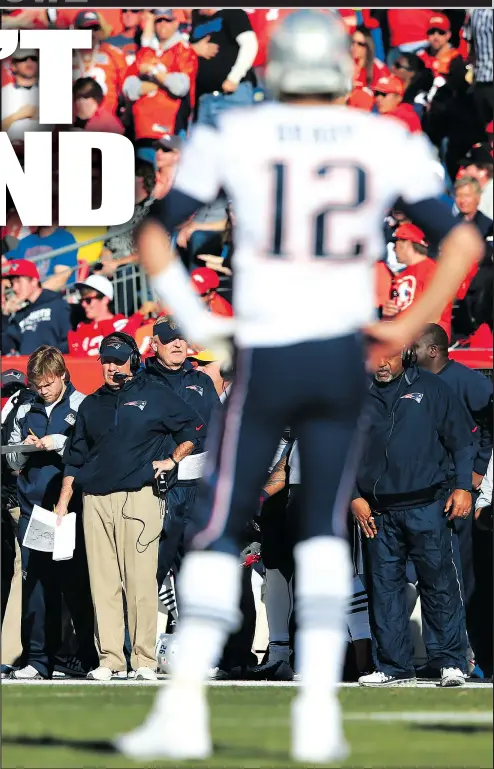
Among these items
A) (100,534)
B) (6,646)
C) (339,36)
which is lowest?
(6,646)

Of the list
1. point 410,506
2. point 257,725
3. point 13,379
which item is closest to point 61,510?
point 13,379

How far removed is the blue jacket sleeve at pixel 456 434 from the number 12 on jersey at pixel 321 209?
11.9ft

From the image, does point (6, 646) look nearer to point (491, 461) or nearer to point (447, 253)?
point (491, 461)

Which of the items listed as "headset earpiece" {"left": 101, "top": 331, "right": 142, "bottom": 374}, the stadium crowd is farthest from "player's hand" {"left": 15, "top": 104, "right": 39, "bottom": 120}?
"headset earpiece" {"left": 101, "top": 331, "right": 142, "bottom": 374}

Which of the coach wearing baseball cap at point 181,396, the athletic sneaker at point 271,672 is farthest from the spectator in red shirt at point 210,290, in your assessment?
the athletic sneaker at point 271,672

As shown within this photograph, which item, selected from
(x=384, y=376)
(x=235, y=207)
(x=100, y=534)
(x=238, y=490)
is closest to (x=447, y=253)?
(x=235, y=207)

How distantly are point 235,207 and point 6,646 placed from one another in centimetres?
→ 468

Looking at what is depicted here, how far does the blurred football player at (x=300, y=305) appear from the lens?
411cm

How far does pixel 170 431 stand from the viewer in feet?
26.4

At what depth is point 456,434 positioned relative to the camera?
7652mm

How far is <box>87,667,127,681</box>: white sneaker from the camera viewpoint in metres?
7.69

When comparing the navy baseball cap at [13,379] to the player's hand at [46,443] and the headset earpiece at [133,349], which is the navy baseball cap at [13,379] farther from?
the headset earpiece at [133,349]

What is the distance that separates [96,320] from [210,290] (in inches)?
29.0

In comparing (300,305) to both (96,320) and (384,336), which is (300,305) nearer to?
(384,336)
